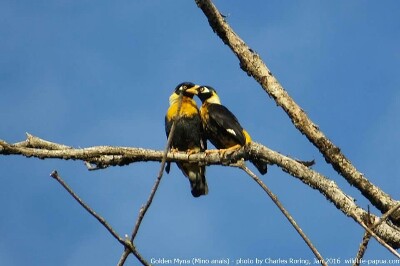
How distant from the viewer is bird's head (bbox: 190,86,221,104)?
26.6ft

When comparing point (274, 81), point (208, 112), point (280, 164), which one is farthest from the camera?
Answer: point (208, 112)

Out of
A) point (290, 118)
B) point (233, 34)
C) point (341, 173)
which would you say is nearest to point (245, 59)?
point (233, 34)

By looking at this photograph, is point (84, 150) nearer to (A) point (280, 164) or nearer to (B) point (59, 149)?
(B) point (59, 149)

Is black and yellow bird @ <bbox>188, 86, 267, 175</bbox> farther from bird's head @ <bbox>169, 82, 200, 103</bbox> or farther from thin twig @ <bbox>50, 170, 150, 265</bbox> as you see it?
thin twig @ <bbox>50, 170, 150, 265</bbox>

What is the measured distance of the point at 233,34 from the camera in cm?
527

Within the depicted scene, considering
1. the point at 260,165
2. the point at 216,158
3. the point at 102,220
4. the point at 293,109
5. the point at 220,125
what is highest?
the point at 220,125

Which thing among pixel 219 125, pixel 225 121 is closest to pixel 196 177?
pixel 219 125

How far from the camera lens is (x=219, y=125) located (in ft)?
23.9

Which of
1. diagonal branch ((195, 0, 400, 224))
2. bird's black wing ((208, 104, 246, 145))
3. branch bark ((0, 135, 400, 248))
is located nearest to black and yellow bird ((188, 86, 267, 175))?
bird's black wing ((208, 104, 246, 145))

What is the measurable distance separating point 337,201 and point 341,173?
39 cm

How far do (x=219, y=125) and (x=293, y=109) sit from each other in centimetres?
254

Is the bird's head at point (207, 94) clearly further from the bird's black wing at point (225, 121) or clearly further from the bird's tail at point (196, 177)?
the bird's tail at point (196, 177)

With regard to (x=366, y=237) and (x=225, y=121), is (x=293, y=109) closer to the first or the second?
(x=225, y=121)

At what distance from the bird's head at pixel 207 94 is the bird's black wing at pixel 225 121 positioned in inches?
13.3
